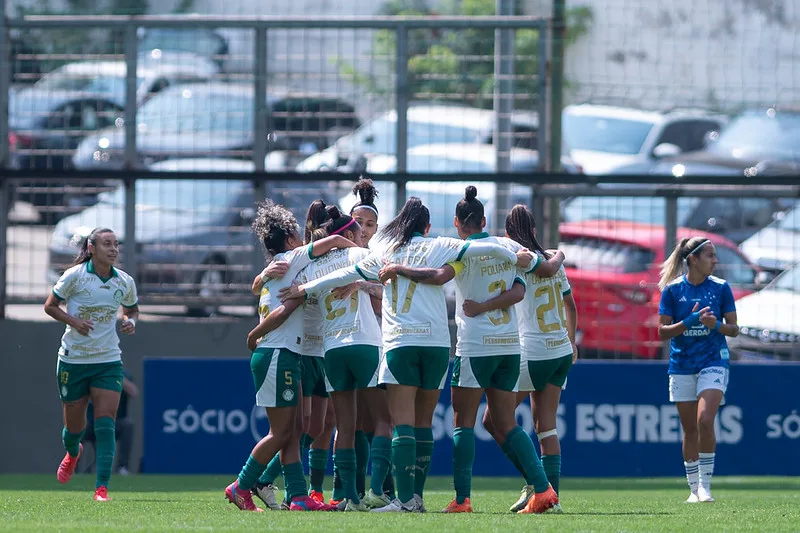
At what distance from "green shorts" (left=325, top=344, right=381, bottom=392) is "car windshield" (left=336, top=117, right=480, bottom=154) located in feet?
20.8

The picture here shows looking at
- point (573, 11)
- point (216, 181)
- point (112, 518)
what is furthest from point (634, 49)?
point (112, 518)

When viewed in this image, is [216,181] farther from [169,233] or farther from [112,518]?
[112,518]

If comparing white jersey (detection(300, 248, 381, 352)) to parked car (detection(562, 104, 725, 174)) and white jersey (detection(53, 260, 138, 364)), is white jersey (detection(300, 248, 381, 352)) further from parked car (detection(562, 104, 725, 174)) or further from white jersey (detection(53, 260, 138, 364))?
parked car (detection(562, 104, 725, 174))

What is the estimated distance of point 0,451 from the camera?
15.2 meters

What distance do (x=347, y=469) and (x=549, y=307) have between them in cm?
174

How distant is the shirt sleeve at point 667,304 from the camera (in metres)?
10.7

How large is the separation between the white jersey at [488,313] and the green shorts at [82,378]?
3.00 meters

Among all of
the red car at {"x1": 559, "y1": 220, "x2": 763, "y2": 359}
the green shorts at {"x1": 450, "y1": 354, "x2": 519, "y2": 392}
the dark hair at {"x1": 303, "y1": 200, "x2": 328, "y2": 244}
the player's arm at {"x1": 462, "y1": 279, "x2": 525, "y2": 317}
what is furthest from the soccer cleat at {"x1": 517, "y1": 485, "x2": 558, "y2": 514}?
the red car at {"x1": 559, "y1": 220, "x2": 763, "y2": 359}

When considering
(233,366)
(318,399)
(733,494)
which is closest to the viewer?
(318,399)

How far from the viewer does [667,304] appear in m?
10.7

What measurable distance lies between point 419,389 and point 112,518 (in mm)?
1993

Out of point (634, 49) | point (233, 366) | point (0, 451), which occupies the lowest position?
point (0, 451)

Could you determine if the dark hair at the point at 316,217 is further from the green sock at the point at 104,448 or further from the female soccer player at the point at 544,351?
the green sock at the point at 104,448

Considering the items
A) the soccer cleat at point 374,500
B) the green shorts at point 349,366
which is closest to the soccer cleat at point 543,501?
the soccer cleat at point 374,500
